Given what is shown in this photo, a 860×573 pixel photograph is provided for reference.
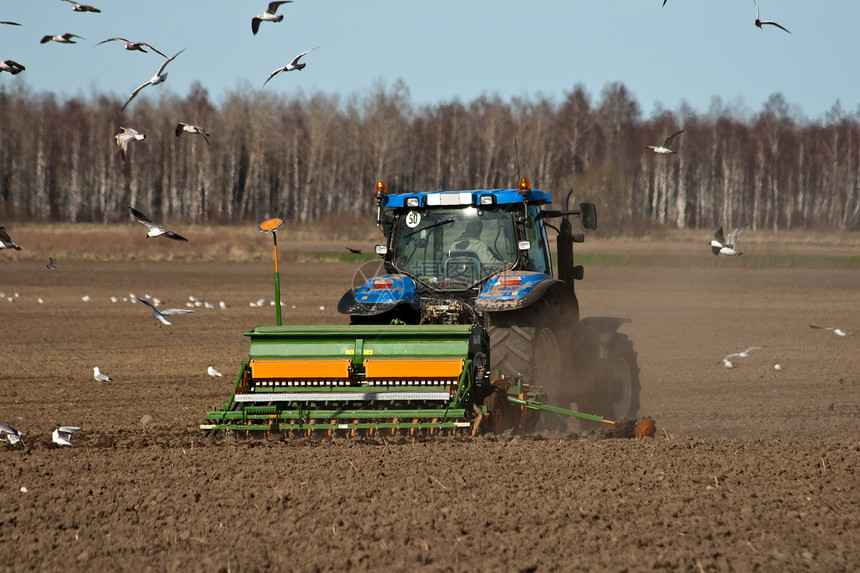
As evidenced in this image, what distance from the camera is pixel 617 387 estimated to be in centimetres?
947

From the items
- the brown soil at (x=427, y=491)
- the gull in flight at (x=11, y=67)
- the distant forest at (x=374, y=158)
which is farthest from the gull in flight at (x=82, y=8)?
the distant forest at (x=374, y=158)

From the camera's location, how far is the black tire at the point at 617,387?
9352 millimetres

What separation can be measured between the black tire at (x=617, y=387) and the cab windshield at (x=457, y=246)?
5.52ft

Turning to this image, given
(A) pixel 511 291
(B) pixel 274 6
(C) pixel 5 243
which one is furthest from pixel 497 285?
(C) pixel 5 243

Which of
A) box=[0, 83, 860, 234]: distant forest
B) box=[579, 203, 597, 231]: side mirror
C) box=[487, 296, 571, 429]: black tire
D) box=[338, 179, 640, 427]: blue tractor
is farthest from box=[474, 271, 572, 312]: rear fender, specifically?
box=[0, 83, 860, 234]: distant forest

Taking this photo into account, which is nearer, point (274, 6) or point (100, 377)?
point (274, 6)

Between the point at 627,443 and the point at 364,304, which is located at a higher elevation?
the point at 364,304

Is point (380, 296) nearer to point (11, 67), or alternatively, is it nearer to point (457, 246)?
point (457, 246)

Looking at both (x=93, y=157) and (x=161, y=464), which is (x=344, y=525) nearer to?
(x=161, y=464)

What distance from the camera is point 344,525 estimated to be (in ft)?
17.1

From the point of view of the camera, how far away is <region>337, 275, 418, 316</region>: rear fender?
8023mm

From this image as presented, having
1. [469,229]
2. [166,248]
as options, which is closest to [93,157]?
[166,248]

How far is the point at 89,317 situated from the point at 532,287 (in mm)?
13444

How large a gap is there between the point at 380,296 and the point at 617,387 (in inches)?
111
